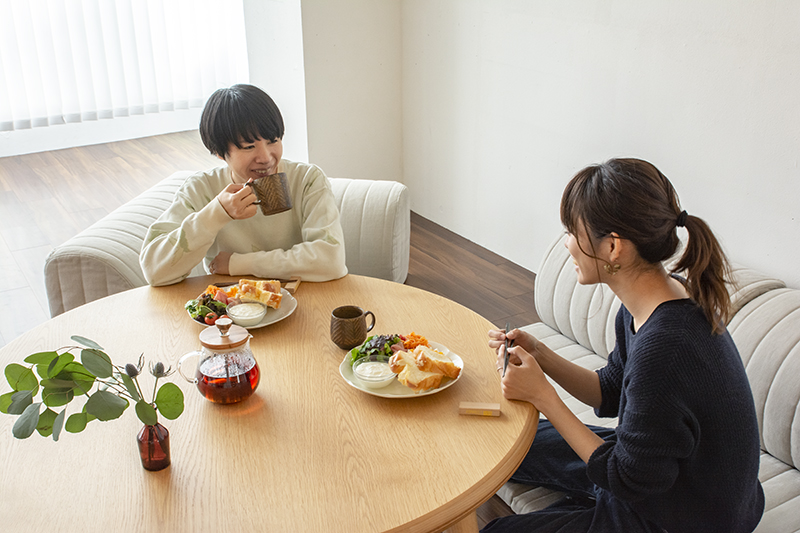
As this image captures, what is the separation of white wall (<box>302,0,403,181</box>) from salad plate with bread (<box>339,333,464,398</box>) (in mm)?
2619

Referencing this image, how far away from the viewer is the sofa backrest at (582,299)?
183 cm

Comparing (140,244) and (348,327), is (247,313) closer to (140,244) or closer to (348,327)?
(348,327)

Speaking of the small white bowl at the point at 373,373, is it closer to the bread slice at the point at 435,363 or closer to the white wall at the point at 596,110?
the bread slice at the point at 435,363

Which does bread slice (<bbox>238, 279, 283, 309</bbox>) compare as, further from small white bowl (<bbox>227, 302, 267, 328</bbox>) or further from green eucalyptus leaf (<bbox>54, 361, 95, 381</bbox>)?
green eucalyptus leaf (<bbox>54, 361, 95, 381</bbox>)

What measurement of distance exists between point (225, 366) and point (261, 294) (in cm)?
34

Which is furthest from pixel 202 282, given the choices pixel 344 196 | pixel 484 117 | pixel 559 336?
pixel 484 117

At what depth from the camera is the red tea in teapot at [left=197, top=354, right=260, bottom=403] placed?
1198 mm

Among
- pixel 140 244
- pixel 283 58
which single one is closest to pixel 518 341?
pixel 140 244

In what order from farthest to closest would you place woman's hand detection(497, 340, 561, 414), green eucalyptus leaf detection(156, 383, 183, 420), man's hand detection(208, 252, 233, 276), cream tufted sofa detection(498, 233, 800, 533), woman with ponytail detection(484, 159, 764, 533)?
man's hand detection(208, 252, 233, 276), cream tufted sofa detection(498, 233, 800, 533), woman's hand detection(497, 340, 561, 414), woman with ponytail detection(484, 159, 764, 533), green eucalyptus leaf detection(156, 383, 183, 420)

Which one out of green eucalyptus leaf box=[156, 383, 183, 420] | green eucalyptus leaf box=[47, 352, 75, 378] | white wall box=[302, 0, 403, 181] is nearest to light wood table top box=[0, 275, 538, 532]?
green eucalyptus leaf box=[156, 383, 183, 420]

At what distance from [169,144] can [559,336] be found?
4.39 meters

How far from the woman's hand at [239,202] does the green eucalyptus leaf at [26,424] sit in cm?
82

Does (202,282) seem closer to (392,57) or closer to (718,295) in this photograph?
(718,295)

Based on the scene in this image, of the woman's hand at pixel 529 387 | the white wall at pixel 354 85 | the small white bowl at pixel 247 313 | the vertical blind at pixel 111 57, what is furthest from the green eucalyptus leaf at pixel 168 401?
the vertical blind at pixel 111 57
